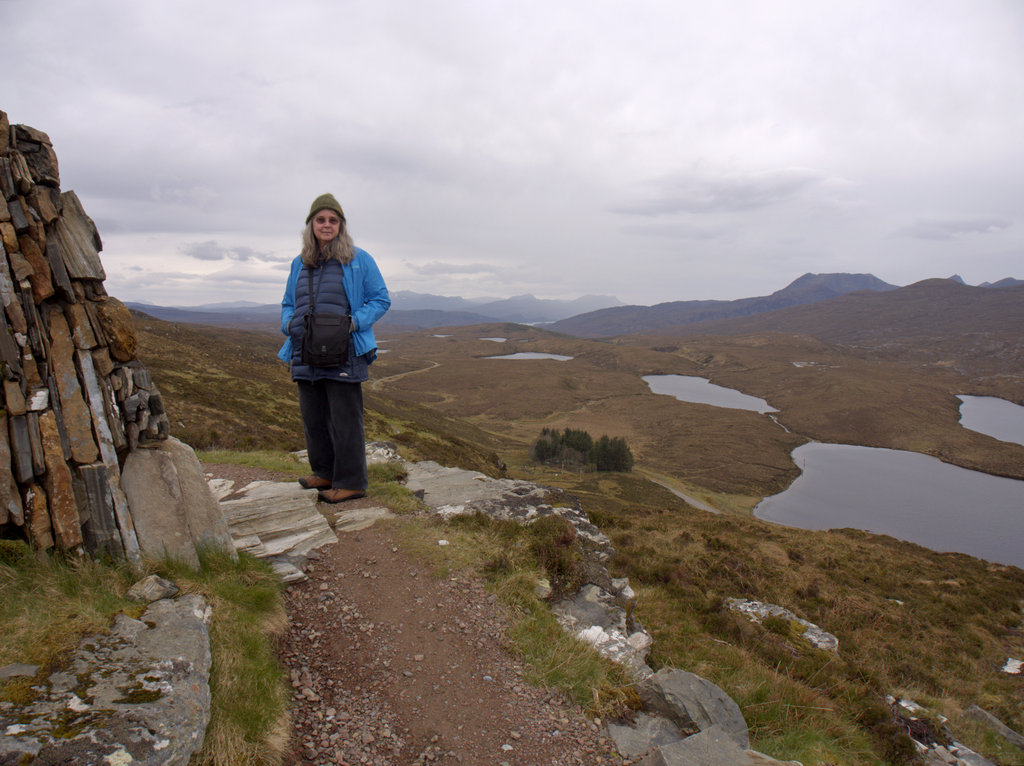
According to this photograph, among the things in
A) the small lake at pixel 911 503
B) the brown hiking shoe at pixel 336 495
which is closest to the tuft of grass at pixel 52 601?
the brown hiking shoe at pixel 336 495

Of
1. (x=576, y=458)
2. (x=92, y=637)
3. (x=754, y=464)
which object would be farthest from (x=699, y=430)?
(x=92, y=637)

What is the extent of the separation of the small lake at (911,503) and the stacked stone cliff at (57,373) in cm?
6605

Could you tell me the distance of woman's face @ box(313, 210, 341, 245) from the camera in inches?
278

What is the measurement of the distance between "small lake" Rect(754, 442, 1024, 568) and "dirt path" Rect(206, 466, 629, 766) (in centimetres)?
6315

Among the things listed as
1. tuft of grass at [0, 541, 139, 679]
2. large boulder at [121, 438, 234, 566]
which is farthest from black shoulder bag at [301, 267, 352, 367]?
tuft of grass at [0, 541, 139, 679]

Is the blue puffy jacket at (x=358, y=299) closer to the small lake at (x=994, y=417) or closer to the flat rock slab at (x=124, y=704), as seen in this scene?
the flat rock slab at (x=124, y=704)

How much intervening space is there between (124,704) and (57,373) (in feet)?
10.6

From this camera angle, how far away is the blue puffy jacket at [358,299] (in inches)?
283

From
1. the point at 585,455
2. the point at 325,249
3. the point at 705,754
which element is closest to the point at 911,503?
the point at 585,455

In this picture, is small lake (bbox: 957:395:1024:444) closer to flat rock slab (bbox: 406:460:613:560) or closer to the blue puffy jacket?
flat rock slab (bbox: 406:460:613:560)

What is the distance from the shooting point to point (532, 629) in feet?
19.4

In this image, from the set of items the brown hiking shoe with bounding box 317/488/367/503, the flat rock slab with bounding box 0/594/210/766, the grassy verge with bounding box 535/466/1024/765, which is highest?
the flat rock slab with bounding box 0/594/210/766

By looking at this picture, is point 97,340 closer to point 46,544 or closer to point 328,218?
point 46,544

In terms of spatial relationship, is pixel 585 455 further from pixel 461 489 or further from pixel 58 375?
pixel 58 375
